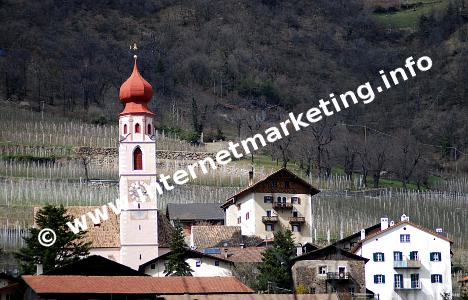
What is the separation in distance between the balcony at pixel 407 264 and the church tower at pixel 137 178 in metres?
14.1

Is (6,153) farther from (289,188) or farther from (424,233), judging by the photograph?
(424,233)

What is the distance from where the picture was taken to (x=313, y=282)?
8438 cm

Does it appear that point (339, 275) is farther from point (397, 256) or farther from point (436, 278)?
point (436, 278)

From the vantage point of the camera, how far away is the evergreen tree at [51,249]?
77.7 metres

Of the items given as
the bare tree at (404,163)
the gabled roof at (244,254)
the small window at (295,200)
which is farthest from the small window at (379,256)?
the bare tree at (404,163)

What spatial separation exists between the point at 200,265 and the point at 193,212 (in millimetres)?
26340

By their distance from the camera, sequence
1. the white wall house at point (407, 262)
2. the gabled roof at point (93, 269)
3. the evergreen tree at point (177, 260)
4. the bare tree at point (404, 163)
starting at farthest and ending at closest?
the bare tree at point (404, 163) < the white wall house at point (407, 262) < the evergreen tree at point (177, 260) < the gabled roof at point (93, 269)

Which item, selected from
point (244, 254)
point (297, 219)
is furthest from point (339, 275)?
point (297, 219)

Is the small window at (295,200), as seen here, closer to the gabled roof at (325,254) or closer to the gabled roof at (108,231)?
the gabled roof at (108,231)

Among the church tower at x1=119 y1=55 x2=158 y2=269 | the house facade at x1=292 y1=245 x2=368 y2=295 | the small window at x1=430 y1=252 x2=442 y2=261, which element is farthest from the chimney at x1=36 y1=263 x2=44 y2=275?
the small window at x1=430 y1=252 x2=442 y2=261

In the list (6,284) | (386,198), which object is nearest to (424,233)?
(6,284)

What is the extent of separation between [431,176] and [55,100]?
161ft

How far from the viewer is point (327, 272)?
84.4 meters

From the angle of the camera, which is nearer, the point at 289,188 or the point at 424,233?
the point at 424,233
